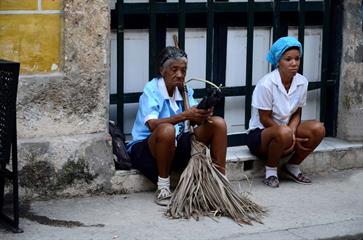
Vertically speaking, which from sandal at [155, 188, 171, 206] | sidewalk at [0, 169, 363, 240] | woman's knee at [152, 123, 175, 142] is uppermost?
woman's knee at [152, 123, 175, 142]

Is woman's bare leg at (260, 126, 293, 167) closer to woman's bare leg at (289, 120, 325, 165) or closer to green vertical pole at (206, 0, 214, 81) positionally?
woman's bare leg at (289, 120, 325, 165)

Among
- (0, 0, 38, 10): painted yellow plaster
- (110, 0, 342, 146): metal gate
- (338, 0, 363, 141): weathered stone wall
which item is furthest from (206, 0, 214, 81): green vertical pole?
(0, 0, 38, 10): painted yellow plaster

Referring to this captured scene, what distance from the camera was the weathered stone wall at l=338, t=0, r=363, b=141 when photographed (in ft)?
21.0

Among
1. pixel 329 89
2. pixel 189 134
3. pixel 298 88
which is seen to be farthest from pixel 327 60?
pixel 189 134

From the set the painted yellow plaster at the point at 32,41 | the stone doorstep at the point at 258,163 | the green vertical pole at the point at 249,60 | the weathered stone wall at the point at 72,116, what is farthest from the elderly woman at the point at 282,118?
the painted yellow plaster at the point at 32,41

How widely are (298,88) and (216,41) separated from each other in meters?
0.75

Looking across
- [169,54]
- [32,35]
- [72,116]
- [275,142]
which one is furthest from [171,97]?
[32,35]

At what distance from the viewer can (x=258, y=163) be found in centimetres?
603

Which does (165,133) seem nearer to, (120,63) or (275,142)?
(120,63)

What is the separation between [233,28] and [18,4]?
184 centimetres

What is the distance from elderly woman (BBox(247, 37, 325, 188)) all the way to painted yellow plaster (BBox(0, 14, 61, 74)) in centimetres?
161

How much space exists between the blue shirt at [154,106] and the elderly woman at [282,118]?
0.62 meters

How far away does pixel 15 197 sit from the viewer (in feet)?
15.1

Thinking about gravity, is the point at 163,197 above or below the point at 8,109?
below
